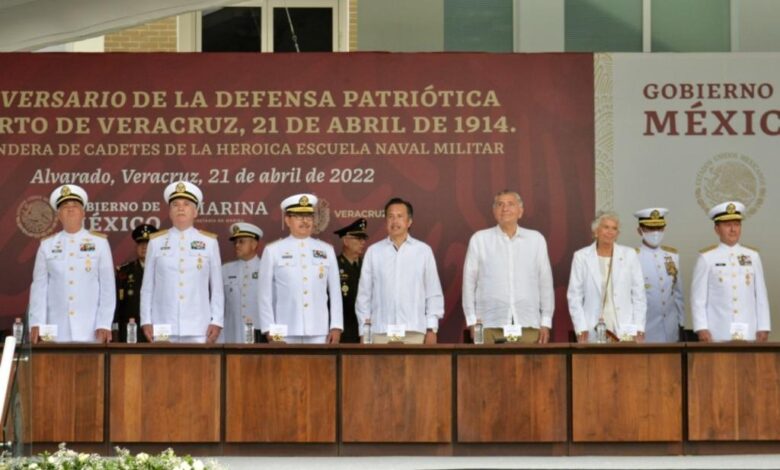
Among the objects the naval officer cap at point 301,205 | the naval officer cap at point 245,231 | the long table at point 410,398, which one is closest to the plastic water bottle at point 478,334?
the long table at point 410,398

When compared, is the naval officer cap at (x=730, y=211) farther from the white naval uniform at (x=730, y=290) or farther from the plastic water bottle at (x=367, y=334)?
the plastic water bottle at (x=367, y=334)

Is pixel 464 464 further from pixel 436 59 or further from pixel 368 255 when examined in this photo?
pixel 436 59

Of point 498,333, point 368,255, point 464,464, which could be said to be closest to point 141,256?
point 368,255

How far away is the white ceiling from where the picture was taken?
1292 centimetres

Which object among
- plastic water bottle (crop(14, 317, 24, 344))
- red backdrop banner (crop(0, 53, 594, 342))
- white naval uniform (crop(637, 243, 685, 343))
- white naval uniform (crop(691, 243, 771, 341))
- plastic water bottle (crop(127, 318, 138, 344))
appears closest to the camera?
plastic water bottle (crop(14, 317, 24, 344))

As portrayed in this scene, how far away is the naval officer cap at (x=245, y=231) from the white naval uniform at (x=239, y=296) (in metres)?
0.16

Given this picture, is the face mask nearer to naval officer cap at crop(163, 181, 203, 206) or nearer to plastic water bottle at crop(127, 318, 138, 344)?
naval officer cap at crop(163, 181, 203, 206)

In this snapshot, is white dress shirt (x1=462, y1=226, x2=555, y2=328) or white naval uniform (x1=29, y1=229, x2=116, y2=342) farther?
white dress shirt (x1=462, y1=226, x2=555, y2=328)

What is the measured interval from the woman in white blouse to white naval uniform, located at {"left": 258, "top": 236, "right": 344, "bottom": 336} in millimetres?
1568

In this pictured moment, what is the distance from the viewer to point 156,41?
17.6m

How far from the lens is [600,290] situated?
37.0 feet

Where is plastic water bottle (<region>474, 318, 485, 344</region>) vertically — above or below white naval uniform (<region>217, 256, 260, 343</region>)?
below

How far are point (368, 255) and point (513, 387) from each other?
5.04ft

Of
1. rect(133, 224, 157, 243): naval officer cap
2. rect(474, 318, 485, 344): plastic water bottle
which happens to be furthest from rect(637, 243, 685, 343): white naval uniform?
rect(133, 224, 157, 243): naval officer cap
